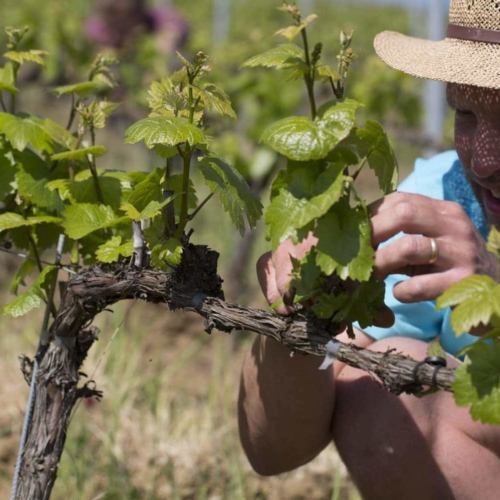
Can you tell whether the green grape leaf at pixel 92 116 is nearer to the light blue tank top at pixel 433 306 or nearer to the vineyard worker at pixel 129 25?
the light blue tank top at pixel 433 306

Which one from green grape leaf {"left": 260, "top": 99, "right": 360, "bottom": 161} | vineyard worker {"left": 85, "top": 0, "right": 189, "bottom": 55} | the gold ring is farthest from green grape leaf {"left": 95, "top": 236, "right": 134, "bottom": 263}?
vineyard worker {"left": 85, "top": 0, "right": 189, "bottom": 55}

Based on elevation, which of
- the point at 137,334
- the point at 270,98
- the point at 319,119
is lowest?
the point at 137,334

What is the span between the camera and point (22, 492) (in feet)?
4.42

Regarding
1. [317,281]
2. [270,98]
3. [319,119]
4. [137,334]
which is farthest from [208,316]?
[270,98]

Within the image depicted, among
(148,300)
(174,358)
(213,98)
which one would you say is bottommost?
(174,358)

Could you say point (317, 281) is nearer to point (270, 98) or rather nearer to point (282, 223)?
point (282, 223)

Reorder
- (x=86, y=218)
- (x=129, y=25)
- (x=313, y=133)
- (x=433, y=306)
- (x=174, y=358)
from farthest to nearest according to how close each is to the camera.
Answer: (x=129, y=25) < (x=174, y=358) < (x=433, y=306) < (x=86, y=218) < (x=313, y=133)

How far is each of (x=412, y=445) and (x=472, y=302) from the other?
2.48ft

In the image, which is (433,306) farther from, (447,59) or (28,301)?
(28,301)

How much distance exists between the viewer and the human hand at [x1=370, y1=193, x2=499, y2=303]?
1010mm

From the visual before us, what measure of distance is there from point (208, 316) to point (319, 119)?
0.32 meters

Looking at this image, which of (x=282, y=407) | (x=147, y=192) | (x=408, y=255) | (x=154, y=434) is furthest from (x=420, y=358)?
(x=154, y=434)

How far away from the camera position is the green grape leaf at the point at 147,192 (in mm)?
1137

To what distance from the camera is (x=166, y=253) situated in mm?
1090
